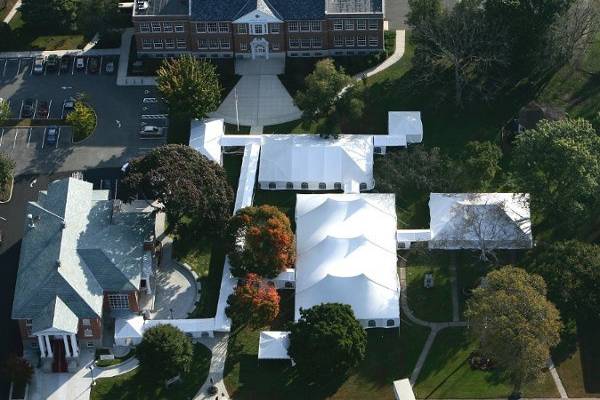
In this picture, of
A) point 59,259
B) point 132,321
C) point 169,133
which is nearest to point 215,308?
point 132,321

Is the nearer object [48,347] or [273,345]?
[48,347]

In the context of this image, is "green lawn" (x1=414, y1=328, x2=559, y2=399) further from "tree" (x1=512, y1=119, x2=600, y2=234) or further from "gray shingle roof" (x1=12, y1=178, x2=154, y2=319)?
"gray shingle roof" (x1=12, y1=178, x2=154, y2=319)

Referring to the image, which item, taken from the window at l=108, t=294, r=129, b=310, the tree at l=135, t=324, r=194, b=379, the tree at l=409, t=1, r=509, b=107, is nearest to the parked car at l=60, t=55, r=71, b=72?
the window at l=108, t=294, r=129, b=310

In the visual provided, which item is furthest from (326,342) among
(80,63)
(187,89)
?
(80,63)

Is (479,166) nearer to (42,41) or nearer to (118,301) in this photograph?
(118,301)

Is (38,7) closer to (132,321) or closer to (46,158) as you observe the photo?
(46,158)

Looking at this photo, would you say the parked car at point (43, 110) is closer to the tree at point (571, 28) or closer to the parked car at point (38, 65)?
the parked car at point (38, 65)

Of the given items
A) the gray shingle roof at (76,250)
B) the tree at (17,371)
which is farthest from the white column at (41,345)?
the tree at (17,371)
